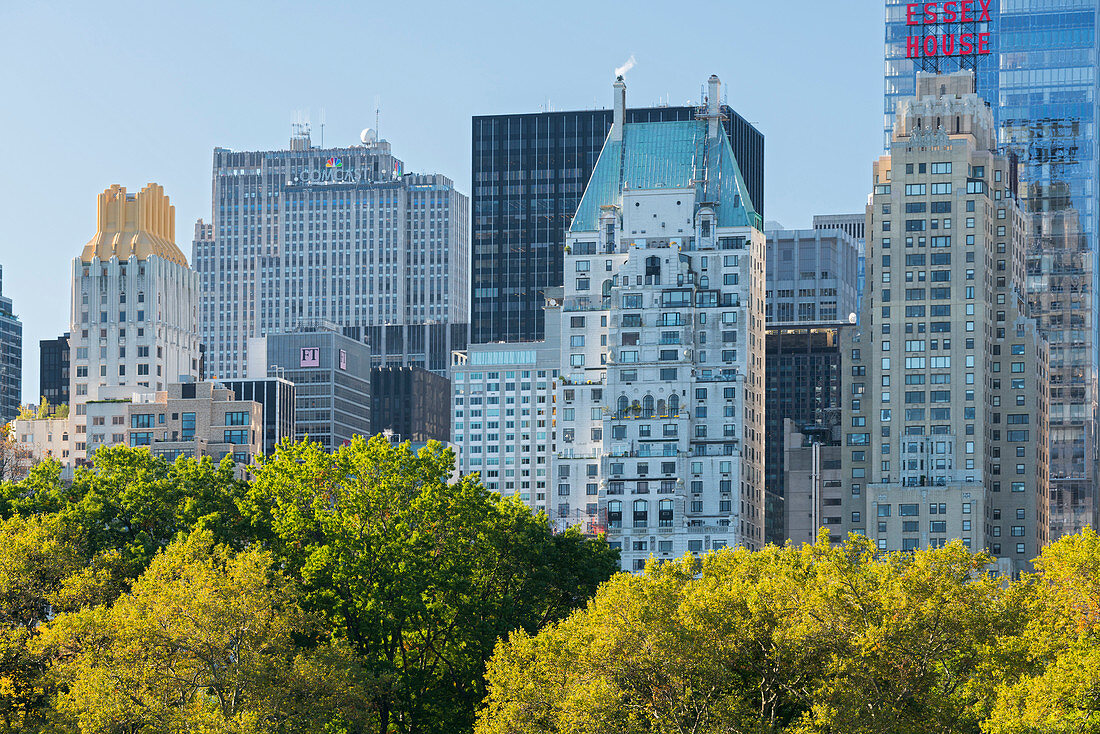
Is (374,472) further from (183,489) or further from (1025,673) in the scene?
(1025,673)

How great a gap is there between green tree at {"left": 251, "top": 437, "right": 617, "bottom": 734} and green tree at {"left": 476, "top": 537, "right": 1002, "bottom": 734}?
16581 millimetres

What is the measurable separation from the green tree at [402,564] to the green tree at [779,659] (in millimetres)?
16581

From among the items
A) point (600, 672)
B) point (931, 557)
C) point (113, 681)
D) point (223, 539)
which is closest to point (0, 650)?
point (113, 681)

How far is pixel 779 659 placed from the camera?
394 ft

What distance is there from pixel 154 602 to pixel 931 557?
1833 inches

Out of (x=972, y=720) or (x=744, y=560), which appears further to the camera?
(x=744, y=560)

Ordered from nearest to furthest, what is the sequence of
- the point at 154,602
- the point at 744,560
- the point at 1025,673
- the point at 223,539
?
1. the point at 1025,673
2. the point at 154,602
3. the point at 744,560
4. the point at 223,539

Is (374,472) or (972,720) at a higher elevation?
(374,472)

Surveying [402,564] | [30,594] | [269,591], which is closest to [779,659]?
[402,564]

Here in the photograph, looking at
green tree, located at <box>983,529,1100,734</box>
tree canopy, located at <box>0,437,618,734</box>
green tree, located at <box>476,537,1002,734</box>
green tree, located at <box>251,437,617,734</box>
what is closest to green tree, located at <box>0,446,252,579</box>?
tree canopy, located at <box>0,437,618,734</box>

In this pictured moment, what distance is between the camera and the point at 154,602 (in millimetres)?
126062

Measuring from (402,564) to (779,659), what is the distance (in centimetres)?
2924

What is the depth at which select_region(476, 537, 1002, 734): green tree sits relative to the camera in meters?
117

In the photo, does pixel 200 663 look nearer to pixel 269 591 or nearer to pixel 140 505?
pixel 269 591
